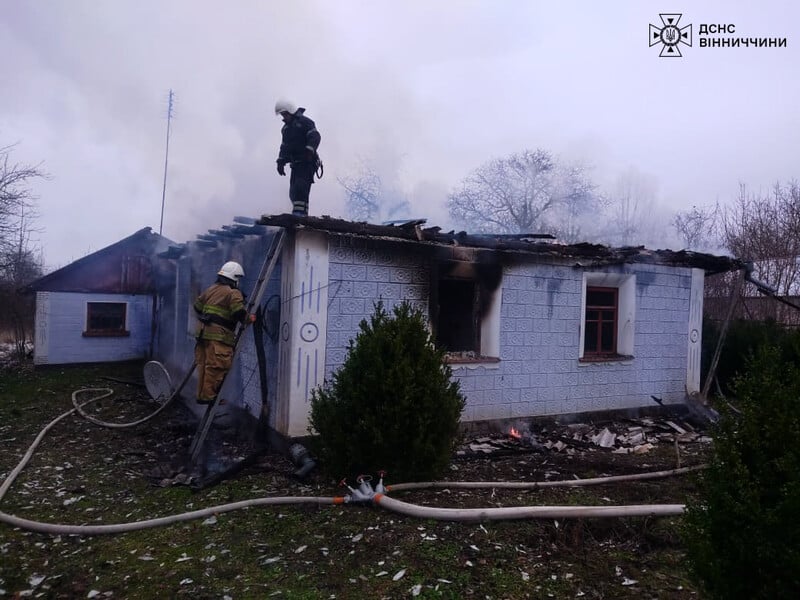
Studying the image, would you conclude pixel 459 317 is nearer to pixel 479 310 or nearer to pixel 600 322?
pixel 479 310

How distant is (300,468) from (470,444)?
2.61 m

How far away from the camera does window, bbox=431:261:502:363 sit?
8.28m

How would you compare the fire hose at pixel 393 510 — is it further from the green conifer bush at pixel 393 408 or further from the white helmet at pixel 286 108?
the white helmet at pixel 286 108

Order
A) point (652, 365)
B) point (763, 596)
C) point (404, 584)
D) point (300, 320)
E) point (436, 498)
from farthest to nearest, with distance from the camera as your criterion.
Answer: point (652, 365) → point (300, 320) → point (436, 498) → point (404, 584) → point (763, 596)

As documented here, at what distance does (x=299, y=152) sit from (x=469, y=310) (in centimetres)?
369

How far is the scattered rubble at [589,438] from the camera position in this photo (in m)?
7.64

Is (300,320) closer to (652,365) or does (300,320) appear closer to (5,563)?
(5,563)

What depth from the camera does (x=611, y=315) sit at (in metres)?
10.1

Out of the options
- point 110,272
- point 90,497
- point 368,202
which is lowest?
point 90,497

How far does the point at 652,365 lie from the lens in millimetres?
10156

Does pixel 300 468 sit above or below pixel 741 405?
below

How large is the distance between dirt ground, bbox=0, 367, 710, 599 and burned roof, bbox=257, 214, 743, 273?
300 cm

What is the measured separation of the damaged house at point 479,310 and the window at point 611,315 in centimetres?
2

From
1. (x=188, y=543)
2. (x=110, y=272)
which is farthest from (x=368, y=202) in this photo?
(x=188, y=543)
